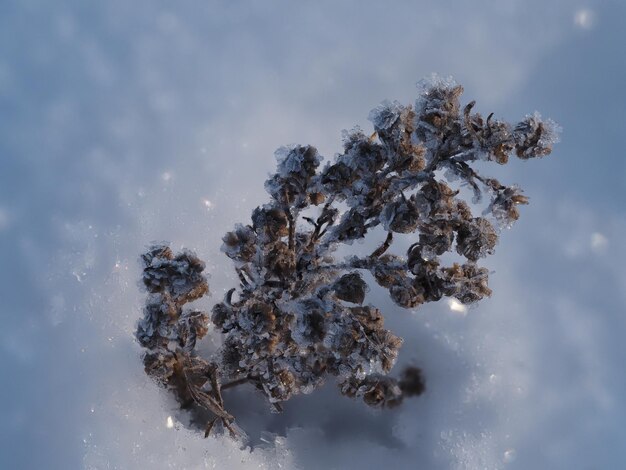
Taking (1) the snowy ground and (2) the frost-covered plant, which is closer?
(2) the frost-covered plant

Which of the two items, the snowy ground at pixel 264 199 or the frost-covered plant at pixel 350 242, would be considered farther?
the snowy ground at pixel 264 199

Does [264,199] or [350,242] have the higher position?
[264,199]

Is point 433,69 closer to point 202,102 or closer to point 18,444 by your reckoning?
point 202,102

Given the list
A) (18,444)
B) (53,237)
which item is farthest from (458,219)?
(18,444)
